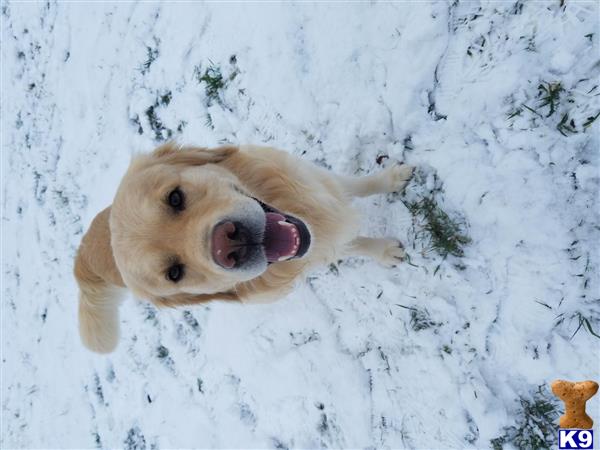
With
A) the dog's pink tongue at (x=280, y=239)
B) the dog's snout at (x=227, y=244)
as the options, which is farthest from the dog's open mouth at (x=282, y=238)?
the dog's snout at (x=227, y=244)

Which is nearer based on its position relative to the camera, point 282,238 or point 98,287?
point 282,238

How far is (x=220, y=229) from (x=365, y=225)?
145 cm

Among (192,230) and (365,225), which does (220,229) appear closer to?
(192,230)

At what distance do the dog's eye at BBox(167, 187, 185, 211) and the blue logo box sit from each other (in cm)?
231

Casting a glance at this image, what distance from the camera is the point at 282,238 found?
237 centimetres

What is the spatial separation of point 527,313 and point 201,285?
1847 mm

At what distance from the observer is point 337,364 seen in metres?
3.32

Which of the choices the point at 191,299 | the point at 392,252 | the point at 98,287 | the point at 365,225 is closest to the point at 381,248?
the point at 392,252

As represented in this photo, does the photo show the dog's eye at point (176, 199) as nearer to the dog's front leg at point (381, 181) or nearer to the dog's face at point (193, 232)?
the dog's face at point (193, 232)

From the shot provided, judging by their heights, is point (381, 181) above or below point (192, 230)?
below

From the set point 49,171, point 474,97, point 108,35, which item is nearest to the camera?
point 474,97

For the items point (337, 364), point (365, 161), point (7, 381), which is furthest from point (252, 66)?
point (7, 381)

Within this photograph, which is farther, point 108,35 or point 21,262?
point 21,262

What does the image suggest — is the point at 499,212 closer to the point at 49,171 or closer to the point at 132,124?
the point at 132,124
